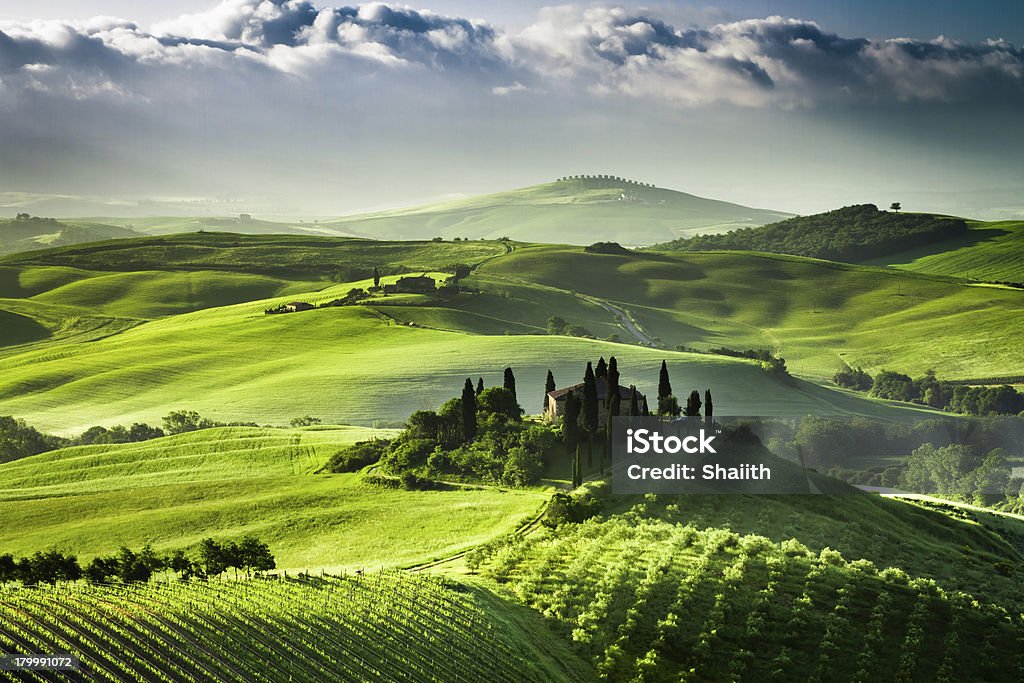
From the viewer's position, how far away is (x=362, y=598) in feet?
169

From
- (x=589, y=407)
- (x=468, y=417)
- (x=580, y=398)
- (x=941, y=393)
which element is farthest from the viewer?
(x=941, y=393)

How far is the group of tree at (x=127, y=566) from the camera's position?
56.5m

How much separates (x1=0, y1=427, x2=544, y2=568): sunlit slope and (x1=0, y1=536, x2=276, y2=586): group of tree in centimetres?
661

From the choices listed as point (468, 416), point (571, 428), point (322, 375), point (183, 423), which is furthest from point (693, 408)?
point (322, 375)

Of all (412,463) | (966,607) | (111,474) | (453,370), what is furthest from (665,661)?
(453,370)

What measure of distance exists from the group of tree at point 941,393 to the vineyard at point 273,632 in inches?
6137

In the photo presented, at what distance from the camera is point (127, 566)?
56875 mm

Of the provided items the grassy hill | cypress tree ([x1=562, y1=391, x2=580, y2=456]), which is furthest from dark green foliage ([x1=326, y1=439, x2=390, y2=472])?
the grassy hill

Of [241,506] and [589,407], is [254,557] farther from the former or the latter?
[589,407]

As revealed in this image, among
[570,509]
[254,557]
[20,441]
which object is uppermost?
[570,509]

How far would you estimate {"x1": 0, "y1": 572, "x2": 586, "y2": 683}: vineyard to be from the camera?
41219 mm

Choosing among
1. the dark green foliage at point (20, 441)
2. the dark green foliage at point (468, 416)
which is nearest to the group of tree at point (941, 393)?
the dark green foliage at point (468, 416)

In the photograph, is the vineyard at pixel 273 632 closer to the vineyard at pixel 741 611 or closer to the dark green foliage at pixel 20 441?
the vineyard at pixel 741 611

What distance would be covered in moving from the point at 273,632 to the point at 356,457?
1840 inches
